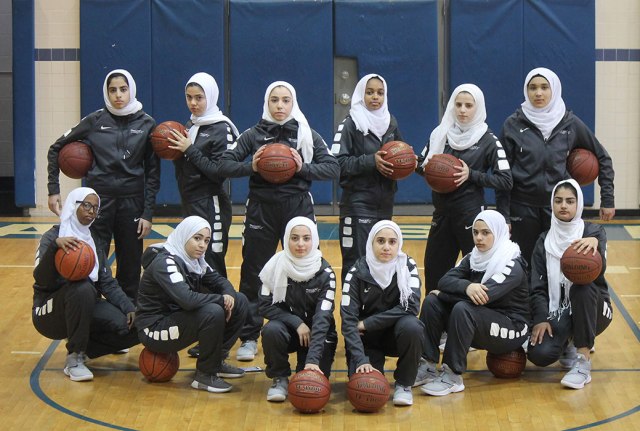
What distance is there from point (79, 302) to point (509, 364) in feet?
8.67

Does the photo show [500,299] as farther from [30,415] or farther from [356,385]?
[30,415]

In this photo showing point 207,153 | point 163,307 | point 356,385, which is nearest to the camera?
point 356,385

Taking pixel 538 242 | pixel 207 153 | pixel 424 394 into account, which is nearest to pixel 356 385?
pixel 424 394

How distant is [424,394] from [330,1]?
270 inches

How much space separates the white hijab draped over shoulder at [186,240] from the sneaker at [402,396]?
4.68 feet

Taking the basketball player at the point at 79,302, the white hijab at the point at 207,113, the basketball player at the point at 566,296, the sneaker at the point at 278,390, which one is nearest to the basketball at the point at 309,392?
the sneaker at the point at 278,390

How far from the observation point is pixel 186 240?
660cm

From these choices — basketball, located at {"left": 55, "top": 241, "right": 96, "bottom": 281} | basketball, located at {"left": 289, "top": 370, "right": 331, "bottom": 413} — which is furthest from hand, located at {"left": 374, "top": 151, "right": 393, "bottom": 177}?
basketball, located at {"left": 55, "top": 241, "right": 96, "bottom": 281}

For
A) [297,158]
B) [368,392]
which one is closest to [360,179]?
→ [297,158]

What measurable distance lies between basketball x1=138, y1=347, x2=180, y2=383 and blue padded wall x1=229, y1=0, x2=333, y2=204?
19.4ft

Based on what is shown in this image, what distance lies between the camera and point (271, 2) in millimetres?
12367

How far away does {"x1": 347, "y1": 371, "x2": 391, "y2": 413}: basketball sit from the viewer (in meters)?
6.02

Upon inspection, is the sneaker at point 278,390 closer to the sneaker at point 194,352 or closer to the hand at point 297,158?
the sneaker at point 194,352

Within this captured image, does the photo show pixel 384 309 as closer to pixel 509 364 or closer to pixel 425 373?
pixel 425 373
